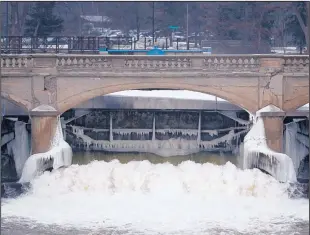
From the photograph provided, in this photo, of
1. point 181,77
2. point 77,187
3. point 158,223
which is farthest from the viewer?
point 181,77

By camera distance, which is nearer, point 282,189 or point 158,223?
point 158,223

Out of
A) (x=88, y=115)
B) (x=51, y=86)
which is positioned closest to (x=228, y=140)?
(x=88, y=115)

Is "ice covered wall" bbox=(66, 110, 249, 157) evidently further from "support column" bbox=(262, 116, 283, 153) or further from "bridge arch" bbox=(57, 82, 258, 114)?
"support column" bbox=(262, 116, 283, 153)

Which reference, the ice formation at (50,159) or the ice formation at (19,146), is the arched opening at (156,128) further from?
the ice formation at (50,159)

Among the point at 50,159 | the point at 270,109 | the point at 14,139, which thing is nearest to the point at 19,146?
the point at 14,139

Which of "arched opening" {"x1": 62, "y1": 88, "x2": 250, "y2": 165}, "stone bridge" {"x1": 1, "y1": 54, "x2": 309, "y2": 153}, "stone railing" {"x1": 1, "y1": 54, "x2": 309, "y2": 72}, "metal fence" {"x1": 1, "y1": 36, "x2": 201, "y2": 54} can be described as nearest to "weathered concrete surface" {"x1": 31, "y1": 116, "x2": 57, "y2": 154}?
"stone bridge" {"x1": 1, "y1": 54, "x2": 309, "y2": 153}

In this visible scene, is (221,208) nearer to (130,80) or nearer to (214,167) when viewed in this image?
(214,167)

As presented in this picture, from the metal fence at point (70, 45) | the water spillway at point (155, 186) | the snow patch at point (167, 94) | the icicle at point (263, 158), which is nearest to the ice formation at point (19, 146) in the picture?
the water spillway at point (155, 186)
